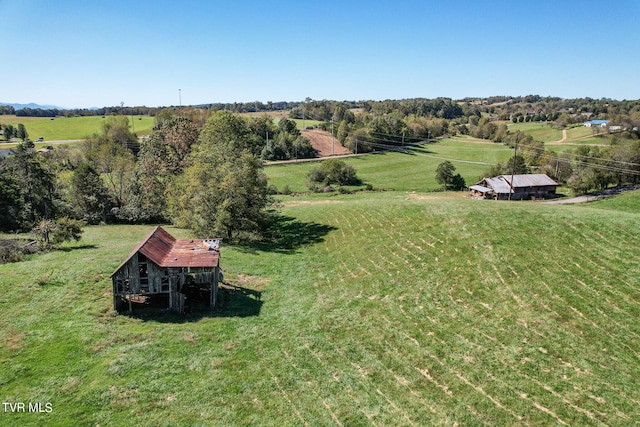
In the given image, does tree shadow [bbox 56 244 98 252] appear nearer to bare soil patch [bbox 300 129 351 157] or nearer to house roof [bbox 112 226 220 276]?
house roof [bbox 112 226 220 276]

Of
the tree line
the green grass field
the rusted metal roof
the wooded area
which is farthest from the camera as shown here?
the green grass field

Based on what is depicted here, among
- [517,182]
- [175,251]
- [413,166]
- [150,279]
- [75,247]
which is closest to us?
[150,279]

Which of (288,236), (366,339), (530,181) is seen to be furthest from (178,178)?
(530,181)

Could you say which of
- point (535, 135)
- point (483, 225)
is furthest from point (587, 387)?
point (535, 135)

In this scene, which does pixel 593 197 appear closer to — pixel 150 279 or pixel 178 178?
pixel 178 178

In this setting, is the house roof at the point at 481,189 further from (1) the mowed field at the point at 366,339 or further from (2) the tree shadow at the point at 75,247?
(2) the tree shadow at the point at 75,247

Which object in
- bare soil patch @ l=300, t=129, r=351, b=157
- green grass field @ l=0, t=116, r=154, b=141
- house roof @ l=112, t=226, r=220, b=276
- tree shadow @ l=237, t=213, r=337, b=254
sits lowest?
tree shadow @ l=237, t=213, r=337, b=254

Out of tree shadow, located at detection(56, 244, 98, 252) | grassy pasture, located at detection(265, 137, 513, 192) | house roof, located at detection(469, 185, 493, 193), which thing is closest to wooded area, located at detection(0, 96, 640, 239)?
house roof, located at detection(469, 185, 493, 193)
